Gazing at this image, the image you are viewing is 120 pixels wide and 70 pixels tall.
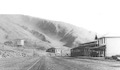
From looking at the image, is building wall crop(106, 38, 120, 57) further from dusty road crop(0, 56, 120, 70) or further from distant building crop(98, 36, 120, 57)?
dusty road crop(0, 56, 120, 70)

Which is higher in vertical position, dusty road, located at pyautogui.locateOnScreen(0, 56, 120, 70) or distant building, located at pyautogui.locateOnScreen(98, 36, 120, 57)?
distant building, located at pyautogui.locateOnScreen(98, 36, 120, 57)

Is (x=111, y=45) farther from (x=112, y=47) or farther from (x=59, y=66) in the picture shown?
(x=59, y=66)

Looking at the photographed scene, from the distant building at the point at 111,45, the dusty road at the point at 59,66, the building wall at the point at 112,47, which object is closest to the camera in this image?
the dusty road at the point at 59,66

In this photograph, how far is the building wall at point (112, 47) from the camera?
219 ft

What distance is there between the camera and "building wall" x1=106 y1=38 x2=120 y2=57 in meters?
66.6

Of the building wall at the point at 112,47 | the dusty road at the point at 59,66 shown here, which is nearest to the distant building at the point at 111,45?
the building wall at the point at 112,47

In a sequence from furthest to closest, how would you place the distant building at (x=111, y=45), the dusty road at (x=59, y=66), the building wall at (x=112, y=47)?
the distant building at (x=111, y=45) < the building wall at (x=112, y=47) < the dusty road at (x=59, y=66)

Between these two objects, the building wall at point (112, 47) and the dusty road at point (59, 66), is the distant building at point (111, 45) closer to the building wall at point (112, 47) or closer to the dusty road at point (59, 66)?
the building wall at point (112, 47)

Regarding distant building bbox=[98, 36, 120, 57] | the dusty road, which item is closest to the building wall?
distant building bbox=[98, 36, 120, 57]

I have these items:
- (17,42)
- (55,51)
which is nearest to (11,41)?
(17,42)

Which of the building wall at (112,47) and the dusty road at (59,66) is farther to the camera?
the building wall at (112,47)

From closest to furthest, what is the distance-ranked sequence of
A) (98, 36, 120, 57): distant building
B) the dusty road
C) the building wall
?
the dusty road
the building wall
(98, 36, 120, 57): distant building

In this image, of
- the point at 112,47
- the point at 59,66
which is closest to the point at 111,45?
the point at 112,47

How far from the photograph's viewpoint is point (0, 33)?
7579 inches
